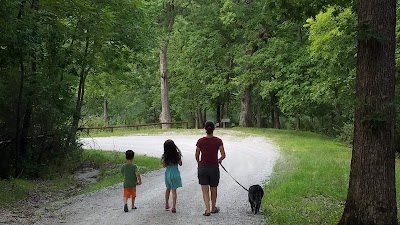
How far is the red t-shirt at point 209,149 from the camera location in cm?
891

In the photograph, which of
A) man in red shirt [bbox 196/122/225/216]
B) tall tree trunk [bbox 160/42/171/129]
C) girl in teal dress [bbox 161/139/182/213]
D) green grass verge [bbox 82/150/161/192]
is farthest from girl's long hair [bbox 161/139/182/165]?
tall tree trunk [bbox 160/42/171/129]

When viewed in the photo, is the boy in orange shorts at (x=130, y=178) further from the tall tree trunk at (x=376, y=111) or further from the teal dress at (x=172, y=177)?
the tall tree trunk at (x=376, y=111)

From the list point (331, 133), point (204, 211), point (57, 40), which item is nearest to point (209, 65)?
point (331, 133)

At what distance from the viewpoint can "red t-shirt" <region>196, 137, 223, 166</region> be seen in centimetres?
891

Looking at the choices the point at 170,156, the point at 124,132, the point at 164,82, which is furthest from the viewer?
the point at 164,82

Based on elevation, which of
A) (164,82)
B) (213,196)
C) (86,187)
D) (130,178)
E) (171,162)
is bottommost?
(86,187)

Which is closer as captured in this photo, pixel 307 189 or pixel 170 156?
pixel 170 156

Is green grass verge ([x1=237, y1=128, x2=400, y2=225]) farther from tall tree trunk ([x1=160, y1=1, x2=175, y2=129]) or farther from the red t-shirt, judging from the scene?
tall tree trunk ([x1=160, y1=1, x2=175, y2=129])

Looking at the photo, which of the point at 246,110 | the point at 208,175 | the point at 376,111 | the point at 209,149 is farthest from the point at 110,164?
the point at 246,110

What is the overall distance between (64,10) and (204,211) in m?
8.84

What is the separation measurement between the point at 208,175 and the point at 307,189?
381cm

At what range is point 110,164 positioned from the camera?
781 inches

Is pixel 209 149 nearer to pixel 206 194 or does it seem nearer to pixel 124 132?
pixel 206 194

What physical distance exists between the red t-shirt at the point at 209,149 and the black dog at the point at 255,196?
2.94 ft
